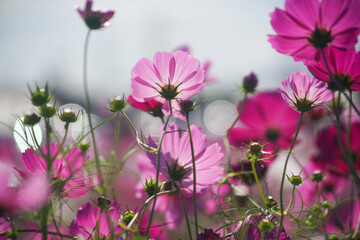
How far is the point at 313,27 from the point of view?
31 cm

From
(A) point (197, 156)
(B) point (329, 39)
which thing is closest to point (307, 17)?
(B) point (329, 39)

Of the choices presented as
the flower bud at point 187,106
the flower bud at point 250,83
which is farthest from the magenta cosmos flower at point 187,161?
the flower bud at point 250,83

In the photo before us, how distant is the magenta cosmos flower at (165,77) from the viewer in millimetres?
327

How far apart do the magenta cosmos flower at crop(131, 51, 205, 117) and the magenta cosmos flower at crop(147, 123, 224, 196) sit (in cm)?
3

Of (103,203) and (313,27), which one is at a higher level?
(313,27)

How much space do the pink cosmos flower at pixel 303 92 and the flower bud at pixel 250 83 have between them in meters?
0.13

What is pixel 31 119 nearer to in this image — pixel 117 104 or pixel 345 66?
pixel 117 104

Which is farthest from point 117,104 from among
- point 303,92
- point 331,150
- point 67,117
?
point 331,150

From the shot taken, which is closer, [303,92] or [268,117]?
[303,92]

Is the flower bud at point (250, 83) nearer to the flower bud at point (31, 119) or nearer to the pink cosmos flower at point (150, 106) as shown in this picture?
the pink cosmos flower at point (150, 106)

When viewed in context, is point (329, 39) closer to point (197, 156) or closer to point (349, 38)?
point (349, 38)

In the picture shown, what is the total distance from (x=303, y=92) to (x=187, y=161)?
0.38 ft

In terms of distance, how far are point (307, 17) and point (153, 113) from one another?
171 mm

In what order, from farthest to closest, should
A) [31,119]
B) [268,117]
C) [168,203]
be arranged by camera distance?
[268,117], [168,203], [31,119]
